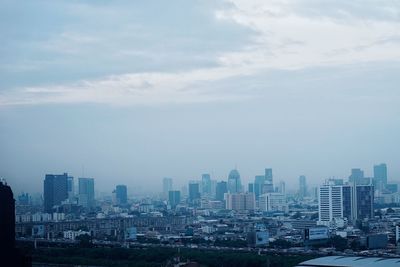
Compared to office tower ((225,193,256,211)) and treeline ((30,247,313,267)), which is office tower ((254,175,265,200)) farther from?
treeline ((30,247,313,267))

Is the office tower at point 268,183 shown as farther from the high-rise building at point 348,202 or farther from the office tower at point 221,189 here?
the high-rise building at point 348,202

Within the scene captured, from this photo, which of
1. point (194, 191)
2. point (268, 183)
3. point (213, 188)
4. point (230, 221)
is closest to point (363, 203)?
point (230, 221)

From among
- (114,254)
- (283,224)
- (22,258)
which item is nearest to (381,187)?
(283,224)

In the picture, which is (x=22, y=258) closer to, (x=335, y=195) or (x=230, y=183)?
(x=335, y=195)

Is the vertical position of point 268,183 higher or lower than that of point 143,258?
higher

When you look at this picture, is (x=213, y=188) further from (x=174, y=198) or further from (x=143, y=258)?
(x=143, y=258)

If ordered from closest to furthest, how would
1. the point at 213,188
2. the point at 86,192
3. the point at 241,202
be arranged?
the point at 86,192 < the point at 241,202 < the point at 213,188

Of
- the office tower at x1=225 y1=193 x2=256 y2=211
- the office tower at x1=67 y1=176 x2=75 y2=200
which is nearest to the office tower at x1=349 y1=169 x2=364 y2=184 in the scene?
the office tower at x1=225 y1=193 x2=256 y2=211
